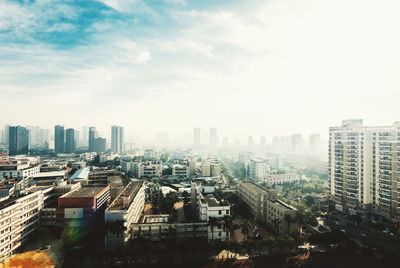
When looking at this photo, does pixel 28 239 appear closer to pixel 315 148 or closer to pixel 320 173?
pixel 320 173

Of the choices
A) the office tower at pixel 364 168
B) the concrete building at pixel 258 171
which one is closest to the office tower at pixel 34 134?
the concrete building at pixel 258 171

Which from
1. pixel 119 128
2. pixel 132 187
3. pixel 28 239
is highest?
pixel 119 128

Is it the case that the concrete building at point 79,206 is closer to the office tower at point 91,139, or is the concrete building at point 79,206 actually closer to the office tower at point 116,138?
the office tower at point 91,139

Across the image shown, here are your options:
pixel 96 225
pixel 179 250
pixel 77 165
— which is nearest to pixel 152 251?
pixel 179 250

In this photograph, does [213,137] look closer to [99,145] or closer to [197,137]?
[197,137]

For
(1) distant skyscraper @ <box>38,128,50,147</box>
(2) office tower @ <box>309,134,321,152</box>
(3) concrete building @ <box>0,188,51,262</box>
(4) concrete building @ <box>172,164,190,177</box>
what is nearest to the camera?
(3) concrete building @ <box>0,188,51,262</box>

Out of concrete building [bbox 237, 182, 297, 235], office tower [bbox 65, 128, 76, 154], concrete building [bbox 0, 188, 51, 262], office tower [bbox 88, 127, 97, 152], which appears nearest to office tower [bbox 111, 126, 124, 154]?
office tower [bbox 88, 127, 97, 152]

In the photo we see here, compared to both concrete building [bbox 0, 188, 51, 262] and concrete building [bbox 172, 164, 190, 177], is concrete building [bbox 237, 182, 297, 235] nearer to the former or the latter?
concrete building [bbox 0, 188, 51, 262]
